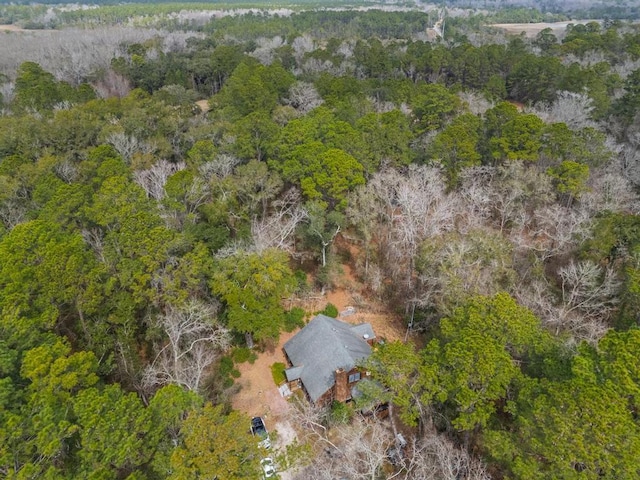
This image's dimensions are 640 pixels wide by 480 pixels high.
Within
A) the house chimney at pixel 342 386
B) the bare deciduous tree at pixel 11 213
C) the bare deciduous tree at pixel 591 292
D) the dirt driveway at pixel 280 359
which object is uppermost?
the bare deciduous tree at pixel 11 213

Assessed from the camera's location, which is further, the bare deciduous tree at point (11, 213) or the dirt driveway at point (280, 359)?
the bare deciduous tree at point (11, 213)

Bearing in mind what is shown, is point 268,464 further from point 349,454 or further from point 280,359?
point 280,359

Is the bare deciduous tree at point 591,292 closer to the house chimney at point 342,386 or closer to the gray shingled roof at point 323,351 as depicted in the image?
the gray shingled roof at point 323,351

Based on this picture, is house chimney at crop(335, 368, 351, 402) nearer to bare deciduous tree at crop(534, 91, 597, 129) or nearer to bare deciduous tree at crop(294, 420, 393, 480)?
bare deciduous tree at crop(294, 420, 393, 480)

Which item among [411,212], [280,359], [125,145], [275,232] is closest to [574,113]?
[411,212]

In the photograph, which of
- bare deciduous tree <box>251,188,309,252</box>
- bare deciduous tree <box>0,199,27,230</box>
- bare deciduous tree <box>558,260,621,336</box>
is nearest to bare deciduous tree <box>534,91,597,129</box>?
bare deciduous tree <box>558,260,621,336</box>

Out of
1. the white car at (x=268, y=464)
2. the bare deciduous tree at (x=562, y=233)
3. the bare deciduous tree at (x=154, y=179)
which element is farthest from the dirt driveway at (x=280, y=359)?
the bare deciduous tree at (x=154, y=179)
